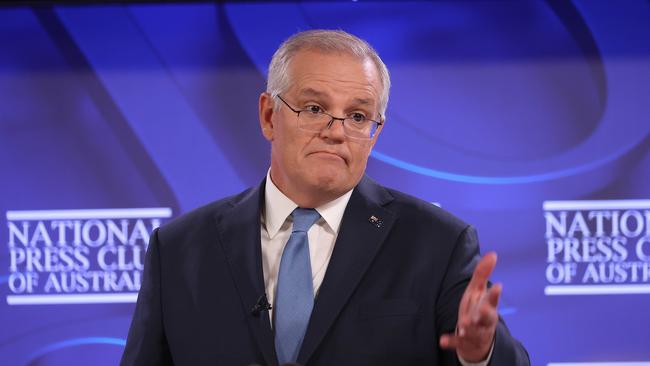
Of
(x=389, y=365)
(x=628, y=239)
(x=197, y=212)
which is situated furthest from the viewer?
(x=628, y=239)

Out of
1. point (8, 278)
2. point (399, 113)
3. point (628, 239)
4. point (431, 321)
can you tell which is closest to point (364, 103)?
point (431, 321)

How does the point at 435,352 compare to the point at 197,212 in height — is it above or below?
below

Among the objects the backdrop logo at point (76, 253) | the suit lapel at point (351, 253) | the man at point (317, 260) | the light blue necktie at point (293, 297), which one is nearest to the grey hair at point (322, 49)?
the man at point (317, 260)

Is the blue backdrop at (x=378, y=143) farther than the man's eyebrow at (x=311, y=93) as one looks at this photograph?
Yes

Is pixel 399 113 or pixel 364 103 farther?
pixel 399 113

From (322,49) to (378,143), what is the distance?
1.67m

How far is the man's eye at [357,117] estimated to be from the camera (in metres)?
2.04

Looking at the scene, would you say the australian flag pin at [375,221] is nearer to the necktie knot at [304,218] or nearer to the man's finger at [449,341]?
the necktie knot at [304,218]

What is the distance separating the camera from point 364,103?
2.04 metres

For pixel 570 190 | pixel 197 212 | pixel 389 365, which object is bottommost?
pixel 389 365

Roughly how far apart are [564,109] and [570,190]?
0.36 metres

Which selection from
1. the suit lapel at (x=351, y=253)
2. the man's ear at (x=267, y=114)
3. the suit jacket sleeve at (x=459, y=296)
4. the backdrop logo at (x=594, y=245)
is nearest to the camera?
the suit jacket sleeve at (x=459, y=296)

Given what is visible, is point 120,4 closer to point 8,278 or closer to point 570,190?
point 8,278

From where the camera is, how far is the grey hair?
81.3 inches
